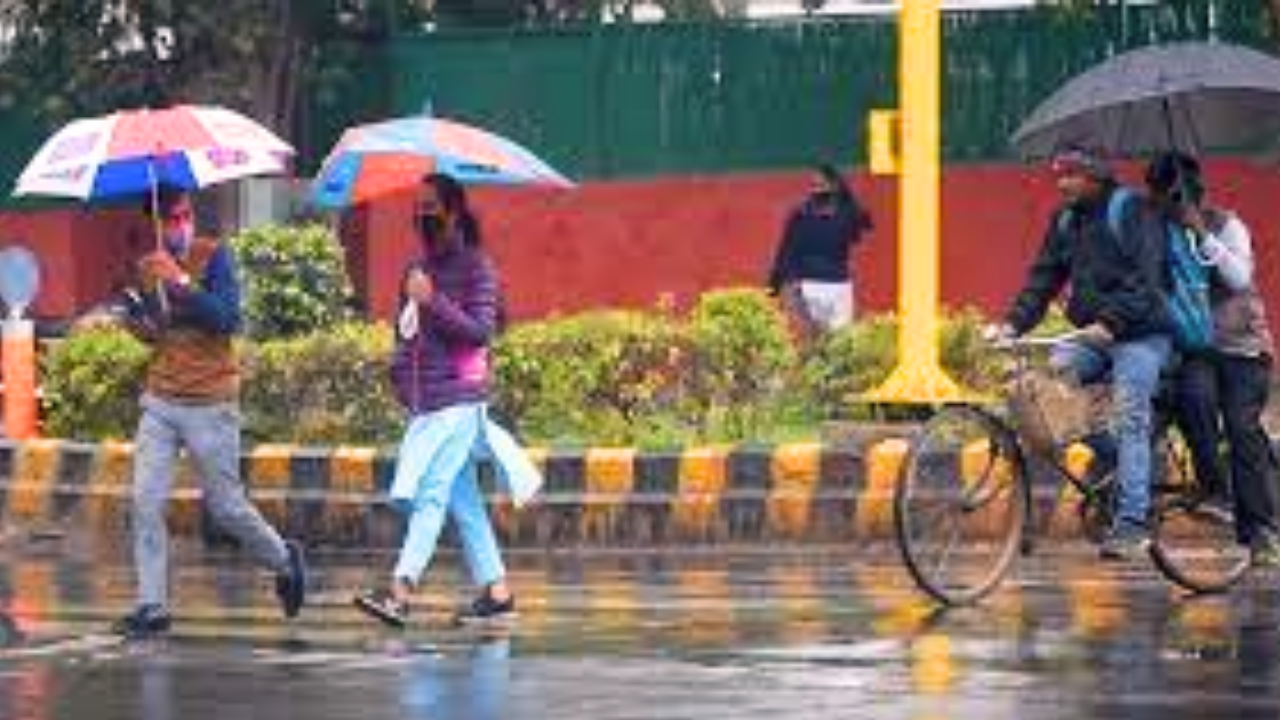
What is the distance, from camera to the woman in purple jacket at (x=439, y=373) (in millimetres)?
11961

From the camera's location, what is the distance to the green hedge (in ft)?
53.8

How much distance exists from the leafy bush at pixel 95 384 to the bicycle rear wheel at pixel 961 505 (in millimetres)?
6121

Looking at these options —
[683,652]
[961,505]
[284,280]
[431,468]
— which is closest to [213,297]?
[431,468]

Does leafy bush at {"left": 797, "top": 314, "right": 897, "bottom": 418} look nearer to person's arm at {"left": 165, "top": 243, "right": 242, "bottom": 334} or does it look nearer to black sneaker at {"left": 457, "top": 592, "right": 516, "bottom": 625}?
black sneaker at {"left": 457, "top": 592, "right": 516, "bottom": 625}

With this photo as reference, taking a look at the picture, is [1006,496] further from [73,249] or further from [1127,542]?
[73,249]

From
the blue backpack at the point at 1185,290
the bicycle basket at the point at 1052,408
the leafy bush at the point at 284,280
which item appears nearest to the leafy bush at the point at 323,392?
the leafy bush at the point at 284,280

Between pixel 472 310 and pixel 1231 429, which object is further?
pixel 1231 429

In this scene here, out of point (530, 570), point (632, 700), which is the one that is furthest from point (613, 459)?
point (632, 700)

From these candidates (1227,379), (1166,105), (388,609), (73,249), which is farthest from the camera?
(73,249)

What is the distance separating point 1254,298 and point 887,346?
4373 mm

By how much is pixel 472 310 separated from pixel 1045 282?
228 centimetres

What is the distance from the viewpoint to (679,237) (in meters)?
23.4

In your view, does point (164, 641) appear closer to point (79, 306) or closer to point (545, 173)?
point (545, 173)

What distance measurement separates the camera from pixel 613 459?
615 inches
